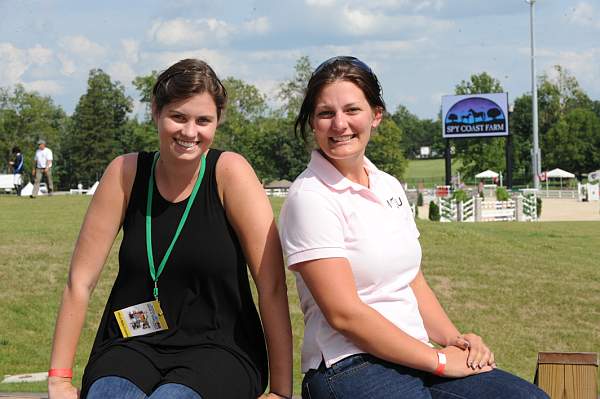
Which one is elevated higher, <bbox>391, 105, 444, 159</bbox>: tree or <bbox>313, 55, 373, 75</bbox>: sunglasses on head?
<bbox>391, 105, 444, 159</bbox>: tree

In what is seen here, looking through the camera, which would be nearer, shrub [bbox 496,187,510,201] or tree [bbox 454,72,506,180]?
shrub [bbox 496,187,510,201]

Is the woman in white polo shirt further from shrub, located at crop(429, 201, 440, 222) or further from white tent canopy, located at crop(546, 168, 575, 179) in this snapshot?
white tent canopy, located at crop(546, 168, 575, 179)

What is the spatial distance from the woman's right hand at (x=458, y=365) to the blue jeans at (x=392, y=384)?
1.1 inches

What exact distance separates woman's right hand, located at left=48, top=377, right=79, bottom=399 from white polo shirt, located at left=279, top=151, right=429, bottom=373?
837 millimetres

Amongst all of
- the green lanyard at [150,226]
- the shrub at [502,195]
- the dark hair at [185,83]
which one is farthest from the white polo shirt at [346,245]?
the shrub at [502,195]

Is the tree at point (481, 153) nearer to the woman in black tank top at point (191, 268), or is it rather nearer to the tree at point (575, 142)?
the tree at point (575, 142)

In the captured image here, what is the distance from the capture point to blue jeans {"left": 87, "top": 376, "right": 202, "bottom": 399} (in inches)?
119

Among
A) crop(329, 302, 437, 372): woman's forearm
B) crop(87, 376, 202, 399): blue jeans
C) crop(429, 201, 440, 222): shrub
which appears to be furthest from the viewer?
crop(429, 201, 440, 222): shrub

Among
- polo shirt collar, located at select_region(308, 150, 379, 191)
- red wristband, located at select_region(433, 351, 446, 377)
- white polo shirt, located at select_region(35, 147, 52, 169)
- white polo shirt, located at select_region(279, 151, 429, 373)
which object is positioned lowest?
red wristband, located at select_region(433, 351, 446, 377)

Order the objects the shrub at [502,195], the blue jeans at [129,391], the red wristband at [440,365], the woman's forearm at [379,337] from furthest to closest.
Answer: the shrub at [502,195] → the red wristband at [440,365] → the woman's forearm at [379,337] → the blue jeans at [129,391]

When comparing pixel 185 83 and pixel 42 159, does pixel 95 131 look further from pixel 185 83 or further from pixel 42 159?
pixel 185 83

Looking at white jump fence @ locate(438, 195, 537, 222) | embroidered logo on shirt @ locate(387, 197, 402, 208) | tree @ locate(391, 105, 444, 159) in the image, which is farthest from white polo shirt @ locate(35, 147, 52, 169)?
tree @ locate(391, 105, 444, 159)

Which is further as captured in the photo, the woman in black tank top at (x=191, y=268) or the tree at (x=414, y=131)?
the tree at (x=414, y=131)

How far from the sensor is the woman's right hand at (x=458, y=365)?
328 cm
